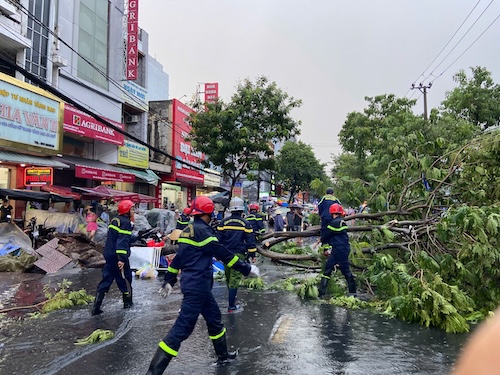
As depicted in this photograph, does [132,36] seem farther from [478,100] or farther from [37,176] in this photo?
[478,100]

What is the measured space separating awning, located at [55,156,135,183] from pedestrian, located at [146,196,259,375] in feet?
46.0

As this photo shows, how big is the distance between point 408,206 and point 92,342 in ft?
22.8

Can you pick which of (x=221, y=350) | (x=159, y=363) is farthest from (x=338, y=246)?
(x=159, y=363)

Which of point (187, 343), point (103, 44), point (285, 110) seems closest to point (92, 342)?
point (187, 343)

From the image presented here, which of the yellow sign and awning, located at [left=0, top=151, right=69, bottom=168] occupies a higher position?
the yellow sign

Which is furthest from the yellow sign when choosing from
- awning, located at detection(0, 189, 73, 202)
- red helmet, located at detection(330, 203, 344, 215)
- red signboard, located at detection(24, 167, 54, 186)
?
red helmet, located at detection(330, 203, 344, 215)

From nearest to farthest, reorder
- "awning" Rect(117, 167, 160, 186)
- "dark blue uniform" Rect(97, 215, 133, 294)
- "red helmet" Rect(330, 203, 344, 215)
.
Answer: "dark blue uniform" Rect(97, 215, 133, 294) → "red helmet" Rect(330, 203, 344, 215) → "awning" Rect(117, 167, 160, 186)

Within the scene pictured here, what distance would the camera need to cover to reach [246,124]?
666 inches

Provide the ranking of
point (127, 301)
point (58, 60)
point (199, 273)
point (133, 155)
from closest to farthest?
point (199, 273)
point (127, 301)
point (58, 60)
point (133, 155)

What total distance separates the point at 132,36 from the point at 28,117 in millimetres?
8024

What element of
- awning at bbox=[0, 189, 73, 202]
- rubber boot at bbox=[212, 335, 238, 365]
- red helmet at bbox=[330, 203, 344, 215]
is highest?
awning at bbox=[0, 189, 73, 202]

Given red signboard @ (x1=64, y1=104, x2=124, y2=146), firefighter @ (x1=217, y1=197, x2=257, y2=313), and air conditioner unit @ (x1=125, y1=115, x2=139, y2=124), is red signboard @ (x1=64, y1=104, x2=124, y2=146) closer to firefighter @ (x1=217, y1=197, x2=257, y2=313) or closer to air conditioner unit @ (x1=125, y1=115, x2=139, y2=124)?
air conditioner unit @ (x1=125, y1=115, x2=139, y2=124)

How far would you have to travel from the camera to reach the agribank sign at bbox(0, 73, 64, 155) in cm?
1313

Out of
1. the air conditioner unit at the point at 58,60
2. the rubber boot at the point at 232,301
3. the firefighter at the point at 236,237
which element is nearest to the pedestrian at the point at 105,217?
the air conditioner unit at the point at 58,60
